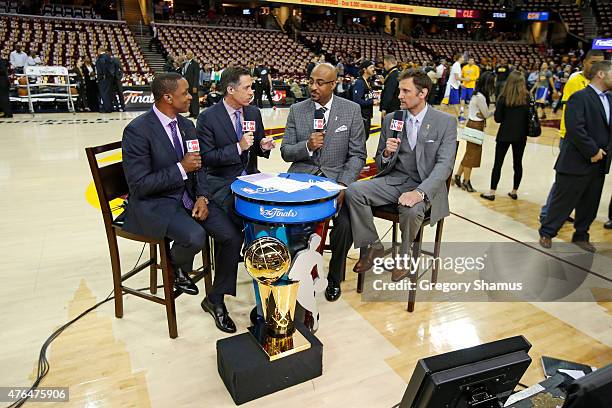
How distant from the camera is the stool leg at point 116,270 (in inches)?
97.7

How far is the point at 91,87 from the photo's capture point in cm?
1098

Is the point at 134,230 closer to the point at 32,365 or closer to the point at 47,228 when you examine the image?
the point at 32,365

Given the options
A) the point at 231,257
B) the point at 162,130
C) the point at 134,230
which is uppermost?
the point at 162,130

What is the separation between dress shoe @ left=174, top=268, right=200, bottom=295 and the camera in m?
2.79

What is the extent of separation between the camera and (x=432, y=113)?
2.87m

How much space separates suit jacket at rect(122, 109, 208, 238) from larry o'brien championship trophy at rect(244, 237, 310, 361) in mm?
644

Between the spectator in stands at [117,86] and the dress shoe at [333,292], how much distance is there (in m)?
9.58

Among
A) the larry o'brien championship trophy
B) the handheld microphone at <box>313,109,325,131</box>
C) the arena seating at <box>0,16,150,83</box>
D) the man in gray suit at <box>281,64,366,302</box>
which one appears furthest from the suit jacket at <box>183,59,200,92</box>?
the larry o'brien championship trophy

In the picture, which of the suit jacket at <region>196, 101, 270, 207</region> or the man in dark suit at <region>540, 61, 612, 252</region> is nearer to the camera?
the suit jacket at <region>196, 101, 270, 207</region>

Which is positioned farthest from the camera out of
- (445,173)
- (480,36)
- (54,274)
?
(480,36)

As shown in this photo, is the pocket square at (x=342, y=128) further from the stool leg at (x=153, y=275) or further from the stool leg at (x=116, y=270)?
the stool leg at (x=116, y=270)

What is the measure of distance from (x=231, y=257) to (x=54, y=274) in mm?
1490

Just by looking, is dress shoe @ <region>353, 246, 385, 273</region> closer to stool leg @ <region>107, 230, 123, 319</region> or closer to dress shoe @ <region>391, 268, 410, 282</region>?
dress shoe @ <region>391, 268, 410, 282</region>

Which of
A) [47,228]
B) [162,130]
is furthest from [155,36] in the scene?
[162,130]
